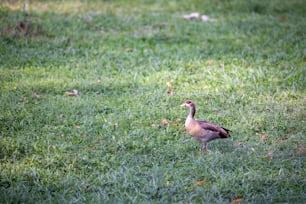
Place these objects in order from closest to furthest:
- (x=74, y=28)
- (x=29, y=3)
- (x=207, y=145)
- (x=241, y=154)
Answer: (x=241, y=154)
(x=207, y=145)
(x=74, y=28)
(x=29, y=3)

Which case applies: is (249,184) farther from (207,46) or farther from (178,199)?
(207,46)

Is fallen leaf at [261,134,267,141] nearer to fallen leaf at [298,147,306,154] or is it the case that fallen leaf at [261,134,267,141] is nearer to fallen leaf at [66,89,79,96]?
fallen leaf at [298,147,306,154]

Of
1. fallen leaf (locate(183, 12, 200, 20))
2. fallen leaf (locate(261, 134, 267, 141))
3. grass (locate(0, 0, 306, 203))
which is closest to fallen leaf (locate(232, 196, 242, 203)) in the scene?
grass (locate(0, 0, 306, 203))

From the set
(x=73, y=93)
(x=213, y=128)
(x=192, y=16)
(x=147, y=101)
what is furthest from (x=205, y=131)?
(x=192, y=16)

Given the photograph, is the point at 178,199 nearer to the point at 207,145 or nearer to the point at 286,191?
the point at 286,191

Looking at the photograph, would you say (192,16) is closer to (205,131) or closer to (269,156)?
(205,131)

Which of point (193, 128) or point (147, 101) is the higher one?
point (193, 128)

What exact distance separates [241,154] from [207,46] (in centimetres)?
403

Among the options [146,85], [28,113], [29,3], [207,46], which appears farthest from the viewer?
[29,3]

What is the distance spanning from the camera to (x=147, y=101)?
7.76 metres

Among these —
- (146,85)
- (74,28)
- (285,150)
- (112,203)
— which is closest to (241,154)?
(285,150)

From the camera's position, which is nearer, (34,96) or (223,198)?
(223,198)

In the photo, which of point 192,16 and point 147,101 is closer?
point 147,101

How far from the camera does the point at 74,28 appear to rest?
34.9 ft
